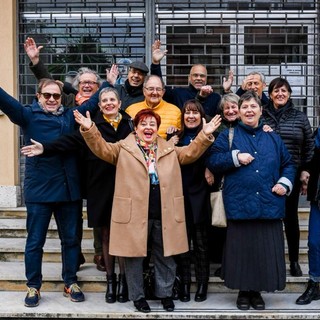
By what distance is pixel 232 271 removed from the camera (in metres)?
4.18

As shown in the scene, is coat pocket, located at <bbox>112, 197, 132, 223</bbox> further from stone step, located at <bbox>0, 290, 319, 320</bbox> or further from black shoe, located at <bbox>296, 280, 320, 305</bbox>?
black shoe, located at <bbox>296, 280, 320, 305</bbox>

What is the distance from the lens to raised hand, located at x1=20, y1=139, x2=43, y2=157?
4039 millimetres

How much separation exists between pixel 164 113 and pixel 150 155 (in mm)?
608

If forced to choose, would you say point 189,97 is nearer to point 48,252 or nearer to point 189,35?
point 189,35

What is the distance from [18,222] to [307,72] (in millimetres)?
4309

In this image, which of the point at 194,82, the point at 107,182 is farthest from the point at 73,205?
the point at 194,82

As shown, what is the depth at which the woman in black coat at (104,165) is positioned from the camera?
418 centimetres

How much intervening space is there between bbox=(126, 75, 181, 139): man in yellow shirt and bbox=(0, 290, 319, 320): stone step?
1.53 m

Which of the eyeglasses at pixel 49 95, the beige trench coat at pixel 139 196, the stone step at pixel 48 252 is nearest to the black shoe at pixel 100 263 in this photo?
the stone step at pixel 48 252

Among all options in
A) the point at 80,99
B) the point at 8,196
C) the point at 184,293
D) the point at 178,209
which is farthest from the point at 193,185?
the point at 8,196

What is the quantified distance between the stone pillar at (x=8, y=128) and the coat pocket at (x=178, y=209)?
9.95ft

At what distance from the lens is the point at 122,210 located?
4062 millimetres

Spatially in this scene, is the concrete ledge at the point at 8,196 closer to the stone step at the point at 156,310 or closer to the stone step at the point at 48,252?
the stone step at the point at 48,252

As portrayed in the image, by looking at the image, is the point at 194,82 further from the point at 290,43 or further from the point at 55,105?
the point at 290,43
